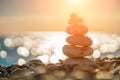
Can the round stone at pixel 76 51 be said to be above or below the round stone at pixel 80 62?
above

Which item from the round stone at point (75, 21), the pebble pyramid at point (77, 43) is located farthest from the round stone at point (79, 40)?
the round stone at point (75, 21)

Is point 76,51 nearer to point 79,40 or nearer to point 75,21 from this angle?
point 79,40

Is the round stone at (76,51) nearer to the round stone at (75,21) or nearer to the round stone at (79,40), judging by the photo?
the round stone at (79,40)

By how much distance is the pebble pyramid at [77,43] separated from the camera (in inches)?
119

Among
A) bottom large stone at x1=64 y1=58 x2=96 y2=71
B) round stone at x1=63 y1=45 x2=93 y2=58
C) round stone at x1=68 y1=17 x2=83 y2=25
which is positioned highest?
round stone at x1=68 y1=17 x2=83 y2=25

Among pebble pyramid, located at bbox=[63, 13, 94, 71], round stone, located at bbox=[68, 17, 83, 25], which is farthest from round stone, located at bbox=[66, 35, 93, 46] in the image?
round stone, located at bbox=[68, 17, 83, 25]

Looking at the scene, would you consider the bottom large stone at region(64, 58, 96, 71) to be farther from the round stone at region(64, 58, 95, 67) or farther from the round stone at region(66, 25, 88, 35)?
the round stone at region(66, 25, 88, 35)

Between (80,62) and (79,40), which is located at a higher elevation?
(79,40)

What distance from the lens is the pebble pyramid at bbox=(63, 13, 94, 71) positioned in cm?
304

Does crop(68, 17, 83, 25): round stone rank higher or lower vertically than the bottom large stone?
higher

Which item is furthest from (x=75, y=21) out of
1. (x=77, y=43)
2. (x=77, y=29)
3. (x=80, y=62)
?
(x=80, y=62)

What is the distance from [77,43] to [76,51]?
7 cm

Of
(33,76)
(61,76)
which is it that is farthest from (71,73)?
(33,76)

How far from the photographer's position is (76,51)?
10.0 feet
